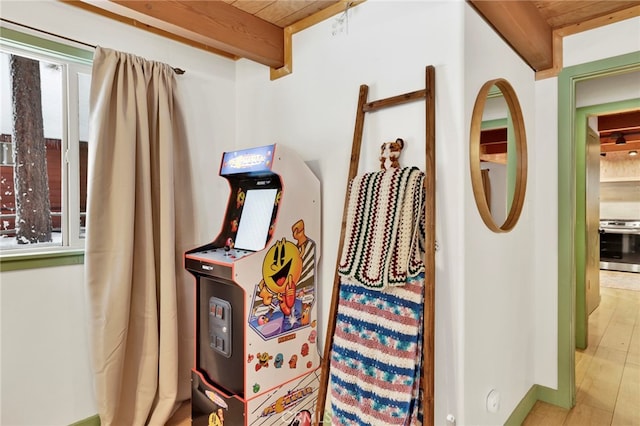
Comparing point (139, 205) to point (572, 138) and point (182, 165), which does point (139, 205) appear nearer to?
point (182, 165)

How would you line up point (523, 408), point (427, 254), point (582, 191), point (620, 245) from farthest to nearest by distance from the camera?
1. point (620, 245)
2. point (582, 191)
3. point (523, 408)
4. point (427, 254)

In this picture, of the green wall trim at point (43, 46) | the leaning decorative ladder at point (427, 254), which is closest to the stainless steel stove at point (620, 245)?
the leaning decorative ladder at point (427, 254)

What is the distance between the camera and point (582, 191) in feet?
8.97

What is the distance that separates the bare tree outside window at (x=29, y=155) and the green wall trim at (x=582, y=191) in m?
3.21

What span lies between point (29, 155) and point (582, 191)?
366 cm

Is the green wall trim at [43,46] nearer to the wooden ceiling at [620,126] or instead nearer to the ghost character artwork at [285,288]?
the ghost character artwork at [285,288]

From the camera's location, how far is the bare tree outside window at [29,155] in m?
1.85

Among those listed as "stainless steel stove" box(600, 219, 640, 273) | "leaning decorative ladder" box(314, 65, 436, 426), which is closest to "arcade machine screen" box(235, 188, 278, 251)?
"leaning decorative ladder" box(314, 65, 436, 426)

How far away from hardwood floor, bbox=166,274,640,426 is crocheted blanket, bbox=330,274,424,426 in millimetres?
1103

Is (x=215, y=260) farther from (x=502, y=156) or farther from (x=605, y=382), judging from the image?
(x=605, y=382)

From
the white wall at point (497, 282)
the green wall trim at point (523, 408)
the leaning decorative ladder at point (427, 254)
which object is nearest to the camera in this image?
the leaning decorative ladder at point (427, 254)

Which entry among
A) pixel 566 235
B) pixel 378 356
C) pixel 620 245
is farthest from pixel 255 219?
pixel 620 245

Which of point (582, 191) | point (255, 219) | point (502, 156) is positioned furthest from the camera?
point (582, 191)

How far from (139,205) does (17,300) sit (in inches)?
27.7
